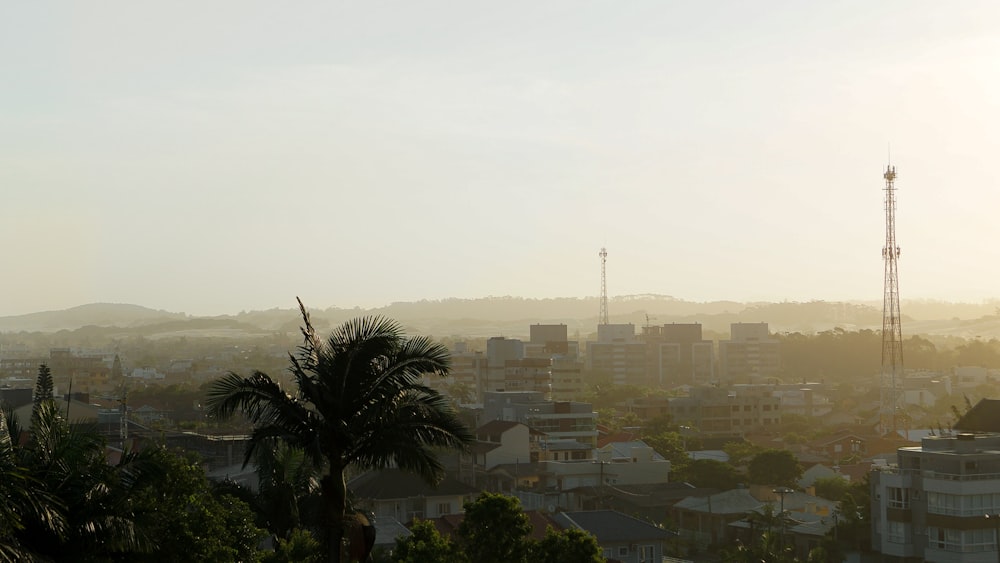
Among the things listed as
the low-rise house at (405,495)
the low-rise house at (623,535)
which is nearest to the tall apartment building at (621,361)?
the low-rise house at (405,495)

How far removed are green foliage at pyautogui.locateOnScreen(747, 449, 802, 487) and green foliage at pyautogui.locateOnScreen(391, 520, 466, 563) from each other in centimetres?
3847

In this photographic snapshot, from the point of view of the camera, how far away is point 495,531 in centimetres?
1788

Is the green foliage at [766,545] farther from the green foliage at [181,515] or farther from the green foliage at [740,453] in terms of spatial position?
the green foliage at [181,515]

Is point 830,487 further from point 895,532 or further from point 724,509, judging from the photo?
point 895,532

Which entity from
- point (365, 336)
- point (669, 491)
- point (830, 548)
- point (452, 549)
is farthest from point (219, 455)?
point (365, 336)

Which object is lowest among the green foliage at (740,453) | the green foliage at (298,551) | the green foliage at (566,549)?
the green foliage at (740,453)

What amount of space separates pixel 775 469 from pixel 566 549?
3846 centimetres

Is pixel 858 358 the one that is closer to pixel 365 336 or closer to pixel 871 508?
pixel 871 508

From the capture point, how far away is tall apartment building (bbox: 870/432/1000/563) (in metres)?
34.1

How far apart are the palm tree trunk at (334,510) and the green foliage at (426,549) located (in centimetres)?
465

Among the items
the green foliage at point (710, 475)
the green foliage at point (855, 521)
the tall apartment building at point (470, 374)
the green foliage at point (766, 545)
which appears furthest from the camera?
the tall apartment building at point (470, 374)

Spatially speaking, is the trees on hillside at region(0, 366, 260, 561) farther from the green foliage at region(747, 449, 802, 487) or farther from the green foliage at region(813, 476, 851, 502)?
the green foliage at region(747, 449, 802, 487)

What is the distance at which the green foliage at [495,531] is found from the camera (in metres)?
17.7

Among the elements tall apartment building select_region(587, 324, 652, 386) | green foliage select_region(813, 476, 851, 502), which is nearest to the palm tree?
green foliage select_region(813, 476, 851, 502)
